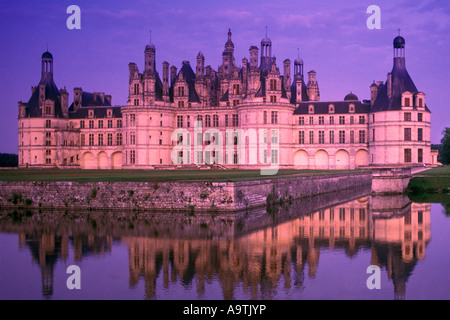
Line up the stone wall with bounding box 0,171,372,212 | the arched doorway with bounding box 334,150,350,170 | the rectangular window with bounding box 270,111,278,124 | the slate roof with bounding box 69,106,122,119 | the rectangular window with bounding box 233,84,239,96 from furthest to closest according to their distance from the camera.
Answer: the slate roof with bounding box 69,106,122,119 → the arched doorway with bounding box 334,150,350,170 → the rectangular window with bounding box 233,84,239,96 → the rectangular window with bounding box 270,111,278,124 → the stone wall with bounding box 0,171,372,212

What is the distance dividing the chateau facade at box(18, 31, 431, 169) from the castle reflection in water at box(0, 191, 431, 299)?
1283 inches

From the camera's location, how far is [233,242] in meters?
21.4

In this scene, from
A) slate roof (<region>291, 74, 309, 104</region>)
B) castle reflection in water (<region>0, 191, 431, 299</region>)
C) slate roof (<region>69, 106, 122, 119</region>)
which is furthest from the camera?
slate roof (<region>69, 106, 122, 119</region>)

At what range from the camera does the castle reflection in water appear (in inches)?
636

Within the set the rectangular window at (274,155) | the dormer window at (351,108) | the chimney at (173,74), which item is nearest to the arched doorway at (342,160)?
the dormer window at (351,108)

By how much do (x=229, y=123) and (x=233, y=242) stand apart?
47809 mm

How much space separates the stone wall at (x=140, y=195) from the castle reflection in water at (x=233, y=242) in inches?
46.1

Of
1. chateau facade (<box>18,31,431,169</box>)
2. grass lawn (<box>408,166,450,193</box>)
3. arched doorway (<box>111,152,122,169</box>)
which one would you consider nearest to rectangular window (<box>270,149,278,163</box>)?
chateau facade (<box>18,31,431,169</box>)

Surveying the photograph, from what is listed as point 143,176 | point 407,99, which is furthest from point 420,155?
point 143,176

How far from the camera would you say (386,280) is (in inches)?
623

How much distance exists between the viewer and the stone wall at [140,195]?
29.1 meters

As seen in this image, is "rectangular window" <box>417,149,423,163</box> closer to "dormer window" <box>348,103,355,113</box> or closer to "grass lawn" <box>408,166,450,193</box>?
"dormer window" <box>348,103,355,113</box>
